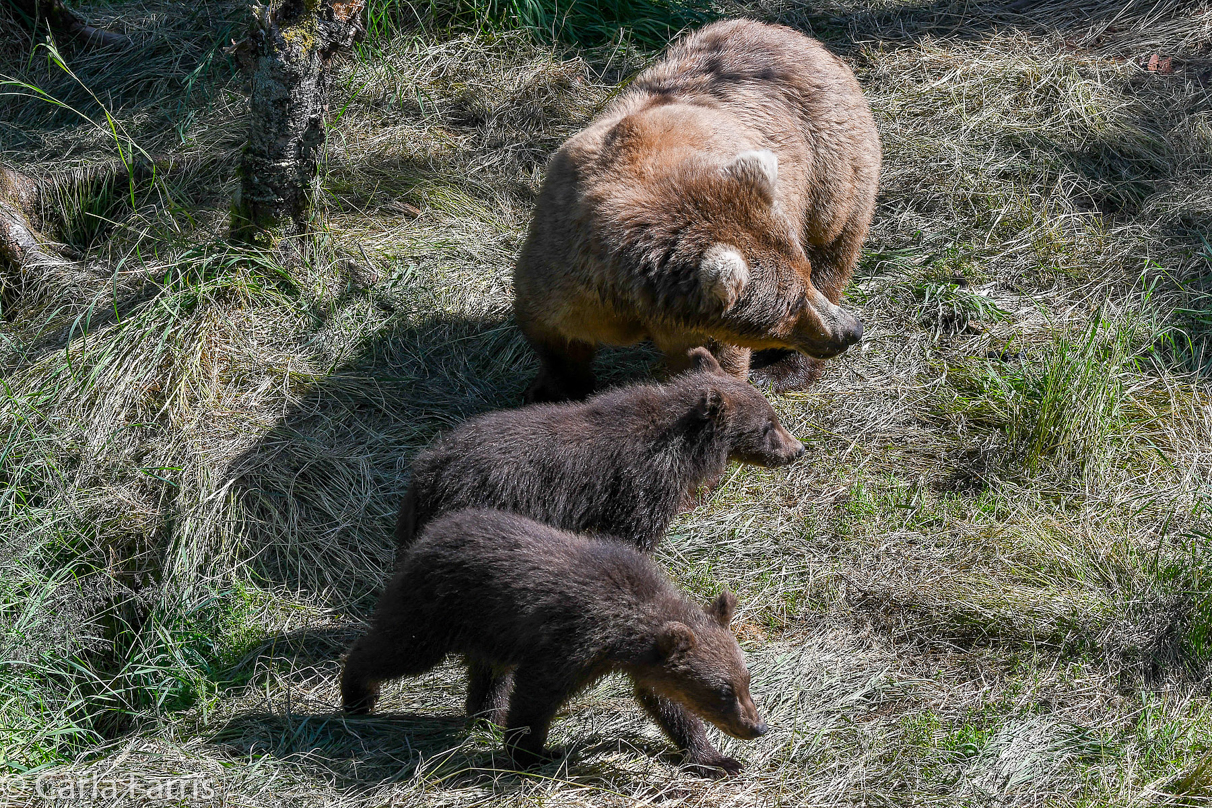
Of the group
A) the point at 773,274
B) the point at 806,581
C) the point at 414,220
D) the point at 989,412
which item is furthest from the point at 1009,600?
the point at 414,220

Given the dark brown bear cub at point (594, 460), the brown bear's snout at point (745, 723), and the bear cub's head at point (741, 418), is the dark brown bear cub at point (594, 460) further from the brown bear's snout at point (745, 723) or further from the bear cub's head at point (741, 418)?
the brown bear's snout at point (745, 723)

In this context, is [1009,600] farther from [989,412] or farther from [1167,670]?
[989,412]

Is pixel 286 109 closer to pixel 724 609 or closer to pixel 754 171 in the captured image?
pixel 754 171

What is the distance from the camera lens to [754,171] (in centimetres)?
493

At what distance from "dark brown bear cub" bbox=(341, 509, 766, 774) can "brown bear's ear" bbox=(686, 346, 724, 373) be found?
130 cm

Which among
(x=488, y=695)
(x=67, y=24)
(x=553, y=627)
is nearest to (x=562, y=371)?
(x=488, y=695)

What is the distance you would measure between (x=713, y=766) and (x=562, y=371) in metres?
2.36

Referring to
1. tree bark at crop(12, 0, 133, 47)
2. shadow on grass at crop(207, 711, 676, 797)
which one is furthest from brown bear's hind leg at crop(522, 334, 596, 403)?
tree bark at crop(12, 0, 133, 47)

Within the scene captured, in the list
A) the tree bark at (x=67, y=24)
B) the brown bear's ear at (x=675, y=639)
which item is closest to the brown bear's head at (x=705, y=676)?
the brown bear's ear at (x=675, y=639)

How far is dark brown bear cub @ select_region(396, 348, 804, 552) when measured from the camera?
424 cm

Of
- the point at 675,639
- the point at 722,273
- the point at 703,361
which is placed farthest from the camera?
the point at 703,361

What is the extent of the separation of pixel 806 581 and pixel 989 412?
1.68 m

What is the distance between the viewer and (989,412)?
579 cm

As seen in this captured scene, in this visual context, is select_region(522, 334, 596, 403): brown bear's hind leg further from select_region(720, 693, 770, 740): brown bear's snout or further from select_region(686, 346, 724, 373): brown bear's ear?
select_region(720, 693, 770, 740): brown bear's snout
